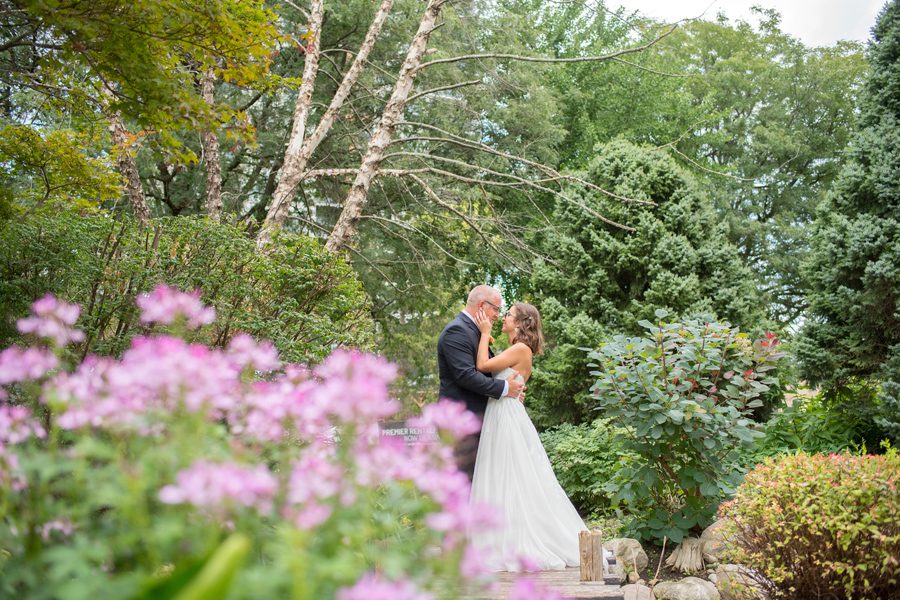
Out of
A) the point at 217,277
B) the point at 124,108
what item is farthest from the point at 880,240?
the point at 124,108

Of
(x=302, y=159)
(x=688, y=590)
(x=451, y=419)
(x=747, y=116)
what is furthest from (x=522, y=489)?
(x=747, y=116)

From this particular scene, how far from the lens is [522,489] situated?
5.46 m

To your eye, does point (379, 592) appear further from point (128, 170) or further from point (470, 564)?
point (128, 170)

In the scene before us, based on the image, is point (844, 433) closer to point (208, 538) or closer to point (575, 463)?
point (575, 463)

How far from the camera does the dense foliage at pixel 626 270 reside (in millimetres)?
10312

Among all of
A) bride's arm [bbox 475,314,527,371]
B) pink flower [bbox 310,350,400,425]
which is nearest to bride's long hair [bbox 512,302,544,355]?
bride's arm [bbox 475,314,527,371]

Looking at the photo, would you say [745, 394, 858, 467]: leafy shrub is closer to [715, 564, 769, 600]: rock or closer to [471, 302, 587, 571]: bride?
[715, 564, 769, 600]: rock

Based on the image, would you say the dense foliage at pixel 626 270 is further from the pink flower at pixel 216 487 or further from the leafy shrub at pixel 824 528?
the pink flower at pixel 216 487

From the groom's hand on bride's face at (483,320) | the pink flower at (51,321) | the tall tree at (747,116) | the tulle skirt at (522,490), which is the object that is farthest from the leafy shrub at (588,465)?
the tall tree at (747,116)

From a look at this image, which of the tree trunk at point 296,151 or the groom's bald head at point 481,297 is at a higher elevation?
the tree trunk at point 296,151

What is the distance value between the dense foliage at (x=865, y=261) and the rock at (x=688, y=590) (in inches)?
133

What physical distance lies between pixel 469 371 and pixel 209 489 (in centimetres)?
430

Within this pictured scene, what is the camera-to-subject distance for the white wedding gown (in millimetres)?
5328

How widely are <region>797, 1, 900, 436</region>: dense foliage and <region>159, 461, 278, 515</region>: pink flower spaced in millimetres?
7879
